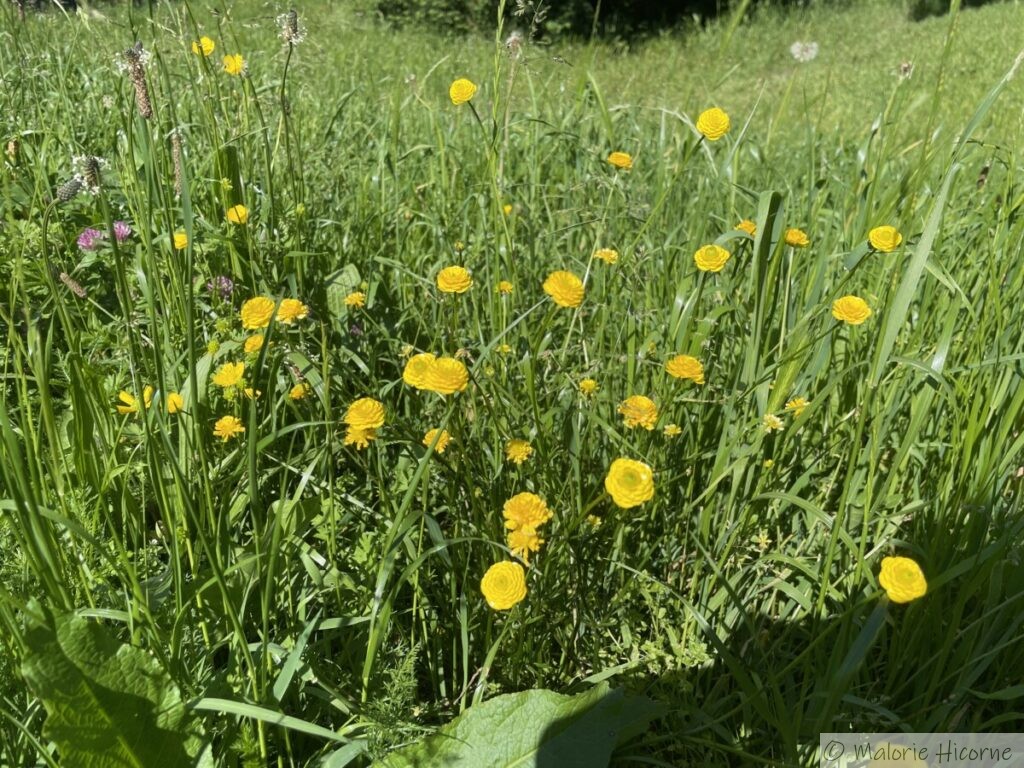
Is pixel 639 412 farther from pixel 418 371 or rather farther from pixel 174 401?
pixel 174 401

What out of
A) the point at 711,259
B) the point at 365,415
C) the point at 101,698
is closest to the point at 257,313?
the point at 365,415

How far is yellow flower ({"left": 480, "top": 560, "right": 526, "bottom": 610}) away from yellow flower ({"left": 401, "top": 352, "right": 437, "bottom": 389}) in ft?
0.85

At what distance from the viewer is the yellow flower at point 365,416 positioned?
41.2 inches

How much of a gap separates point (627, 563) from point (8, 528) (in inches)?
37.1

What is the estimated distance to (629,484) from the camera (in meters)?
0.99

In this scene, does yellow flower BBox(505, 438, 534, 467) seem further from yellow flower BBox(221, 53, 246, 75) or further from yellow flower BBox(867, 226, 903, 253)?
yellow flower BBox(221, 53, 246, 75)

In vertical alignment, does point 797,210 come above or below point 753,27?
below

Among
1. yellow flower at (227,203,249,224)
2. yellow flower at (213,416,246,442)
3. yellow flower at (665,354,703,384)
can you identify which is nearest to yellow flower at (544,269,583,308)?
yellow flower at (665,354,703,384)

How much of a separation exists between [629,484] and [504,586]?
205 mm

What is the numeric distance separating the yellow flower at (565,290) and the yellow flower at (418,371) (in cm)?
23

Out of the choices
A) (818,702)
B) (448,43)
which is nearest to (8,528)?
(818,702)

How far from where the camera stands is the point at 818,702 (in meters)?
1.10

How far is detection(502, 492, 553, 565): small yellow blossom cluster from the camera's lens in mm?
1024

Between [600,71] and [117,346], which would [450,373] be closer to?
[117,346]
